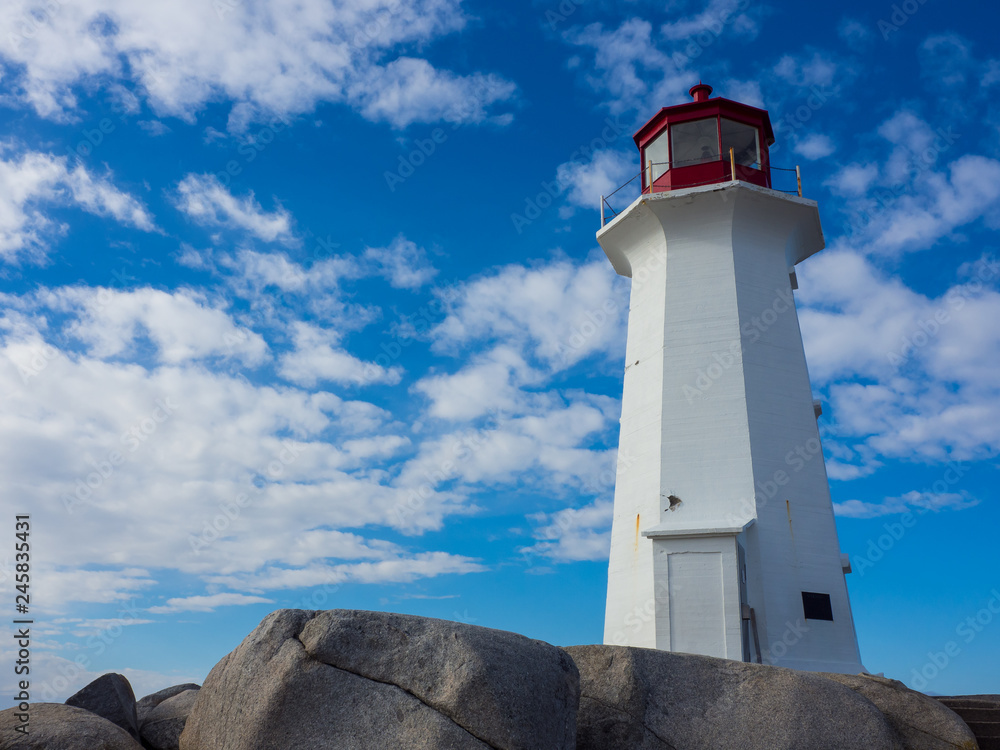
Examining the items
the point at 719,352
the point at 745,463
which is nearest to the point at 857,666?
the point at 745,463

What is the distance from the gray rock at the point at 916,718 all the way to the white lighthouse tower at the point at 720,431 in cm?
365

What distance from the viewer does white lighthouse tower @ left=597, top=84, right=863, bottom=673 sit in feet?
39.5

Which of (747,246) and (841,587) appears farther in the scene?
(747,246)

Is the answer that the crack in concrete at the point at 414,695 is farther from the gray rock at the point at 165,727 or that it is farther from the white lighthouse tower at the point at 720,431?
the white lighthouse tower at the point at 720,431

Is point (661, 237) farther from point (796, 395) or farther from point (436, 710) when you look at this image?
point (436, 710)

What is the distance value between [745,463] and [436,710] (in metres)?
8.99

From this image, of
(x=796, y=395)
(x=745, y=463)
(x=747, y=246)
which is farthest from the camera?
(x=747, y=246)

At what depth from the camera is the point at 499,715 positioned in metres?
5.39

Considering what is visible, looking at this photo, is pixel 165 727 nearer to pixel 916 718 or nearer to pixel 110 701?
pixel 110 701

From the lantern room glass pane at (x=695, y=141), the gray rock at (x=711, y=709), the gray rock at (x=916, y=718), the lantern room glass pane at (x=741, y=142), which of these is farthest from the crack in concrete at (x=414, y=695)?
the lantern room glass pane at (x=741, y=142)

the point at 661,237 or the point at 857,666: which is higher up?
the point at 661,237

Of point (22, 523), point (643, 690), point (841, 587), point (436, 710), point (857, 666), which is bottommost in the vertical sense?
point (436, 710)

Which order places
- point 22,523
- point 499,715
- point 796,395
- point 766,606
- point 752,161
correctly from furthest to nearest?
point 752,161 < point 796,395 < point 766,606 < point 22,523 < point 499,715

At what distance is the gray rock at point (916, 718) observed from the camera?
284 inches
